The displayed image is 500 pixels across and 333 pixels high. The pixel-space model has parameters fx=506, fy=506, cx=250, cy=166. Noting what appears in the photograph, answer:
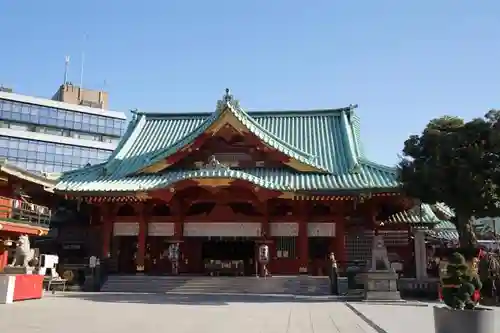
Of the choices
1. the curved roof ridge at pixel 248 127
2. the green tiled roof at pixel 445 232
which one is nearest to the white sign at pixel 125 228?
the curved roof ridge at pixel 248 127

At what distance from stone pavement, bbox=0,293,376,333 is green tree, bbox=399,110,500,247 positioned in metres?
6.02

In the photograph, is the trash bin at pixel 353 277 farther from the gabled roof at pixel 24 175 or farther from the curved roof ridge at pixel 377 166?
the gabled roof at pixel 24 175

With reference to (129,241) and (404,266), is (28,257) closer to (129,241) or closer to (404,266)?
(129,241)

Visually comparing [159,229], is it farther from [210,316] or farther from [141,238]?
[210,316]

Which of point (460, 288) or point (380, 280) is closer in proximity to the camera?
point (460, 288)

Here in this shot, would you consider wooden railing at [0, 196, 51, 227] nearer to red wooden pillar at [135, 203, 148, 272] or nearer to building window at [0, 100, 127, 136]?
red wooden pillar at [135, 203, 148, 272]

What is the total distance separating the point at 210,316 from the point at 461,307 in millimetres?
7321

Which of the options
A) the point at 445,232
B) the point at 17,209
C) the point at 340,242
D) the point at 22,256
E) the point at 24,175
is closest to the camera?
the point at 22,256

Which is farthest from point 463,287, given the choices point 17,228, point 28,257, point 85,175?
point 85,175

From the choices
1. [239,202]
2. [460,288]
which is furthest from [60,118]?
[460,288]

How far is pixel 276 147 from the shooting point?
1105 inches

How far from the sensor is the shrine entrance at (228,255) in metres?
28.2

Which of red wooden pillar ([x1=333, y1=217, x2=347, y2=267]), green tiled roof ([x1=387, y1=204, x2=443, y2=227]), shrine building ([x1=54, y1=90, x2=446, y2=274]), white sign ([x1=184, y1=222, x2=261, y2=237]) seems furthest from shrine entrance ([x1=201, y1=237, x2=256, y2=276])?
green tiled roof ([x1=387, y1=204, x2=443, y2=227])

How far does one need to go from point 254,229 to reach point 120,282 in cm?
744
